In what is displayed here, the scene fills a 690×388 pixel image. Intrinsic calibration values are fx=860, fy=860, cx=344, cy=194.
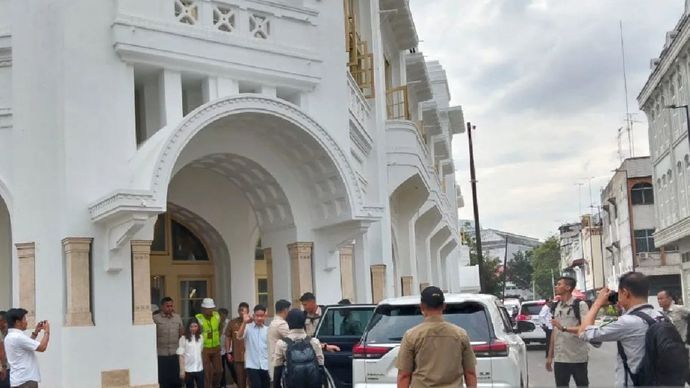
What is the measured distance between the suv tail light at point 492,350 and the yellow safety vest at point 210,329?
684cm

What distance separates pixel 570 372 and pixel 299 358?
10.8ft

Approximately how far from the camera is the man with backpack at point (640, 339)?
569 centimetres

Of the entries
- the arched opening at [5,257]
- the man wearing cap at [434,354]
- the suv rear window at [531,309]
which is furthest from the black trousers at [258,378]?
the suv rear window at [531,309]

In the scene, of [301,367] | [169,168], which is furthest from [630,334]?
[169,168]

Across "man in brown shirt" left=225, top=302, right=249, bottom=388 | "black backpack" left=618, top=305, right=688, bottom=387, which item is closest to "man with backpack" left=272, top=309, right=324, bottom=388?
"black backpack" left=618, top=305, right=688, bottom=387

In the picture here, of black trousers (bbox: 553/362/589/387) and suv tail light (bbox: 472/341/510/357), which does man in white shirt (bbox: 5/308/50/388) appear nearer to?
suv tail light (bbox: 472/341/510/357)

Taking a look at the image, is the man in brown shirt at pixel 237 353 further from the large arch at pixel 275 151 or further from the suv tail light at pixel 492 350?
the suv tail light at pixel 492 350

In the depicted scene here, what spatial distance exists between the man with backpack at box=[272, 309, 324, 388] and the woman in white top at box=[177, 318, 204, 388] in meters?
3.93

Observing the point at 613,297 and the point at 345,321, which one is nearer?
the point at 613,297

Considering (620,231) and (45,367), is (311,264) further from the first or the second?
(620,231)

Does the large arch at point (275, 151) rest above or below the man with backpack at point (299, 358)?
above

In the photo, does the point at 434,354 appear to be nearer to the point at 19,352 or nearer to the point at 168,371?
the point at 19,352

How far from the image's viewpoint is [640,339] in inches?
229

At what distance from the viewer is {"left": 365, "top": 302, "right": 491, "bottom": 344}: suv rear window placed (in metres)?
8.85
